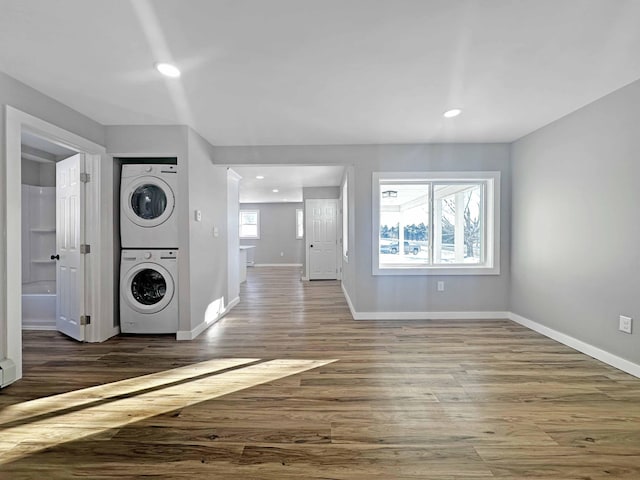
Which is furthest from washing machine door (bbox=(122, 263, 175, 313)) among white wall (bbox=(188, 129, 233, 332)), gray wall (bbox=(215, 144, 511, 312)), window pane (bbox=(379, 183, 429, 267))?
window pane (bbox=(379, 183, 429, 267))

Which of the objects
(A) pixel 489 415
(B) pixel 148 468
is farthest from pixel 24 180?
(A) pixel 489 415

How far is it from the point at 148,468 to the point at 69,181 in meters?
3.33

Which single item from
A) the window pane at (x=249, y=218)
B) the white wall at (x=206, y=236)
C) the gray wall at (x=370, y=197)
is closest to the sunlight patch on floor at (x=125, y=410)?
the white wall at (x=206, y=236)

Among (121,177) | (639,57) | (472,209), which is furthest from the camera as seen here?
(472,209)

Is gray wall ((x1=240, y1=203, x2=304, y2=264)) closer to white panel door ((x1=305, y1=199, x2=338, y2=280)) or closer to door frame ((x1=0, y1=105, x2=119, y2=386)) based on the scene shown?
white panel door ((x1=305, y1=199, x2=338, y2=280))

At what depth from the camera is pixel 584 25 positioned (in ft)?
6.06

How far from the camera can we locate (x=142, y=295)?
3805mm

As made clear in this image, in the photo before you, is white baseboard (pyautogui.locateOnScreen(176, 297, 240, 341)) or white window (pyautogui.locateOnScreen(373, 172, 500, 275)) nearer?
white baseboard (pyautogui.locateOnScreen(176, 297, 240, 341))

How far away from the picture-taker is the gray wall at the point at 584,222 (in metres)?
2.67

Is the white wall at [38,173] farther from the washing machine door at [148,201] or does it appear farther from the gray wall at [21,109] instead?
the gray wall at [21,109]

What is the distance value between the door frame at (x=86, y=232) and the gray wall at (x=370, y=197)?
1411mm

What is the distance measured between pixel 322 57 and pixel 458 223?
3.33 m

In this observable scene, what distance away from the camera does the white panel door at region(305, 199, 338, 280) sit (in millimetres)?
8180

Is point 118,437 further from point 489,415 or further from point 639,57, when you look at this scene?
point 639,57
